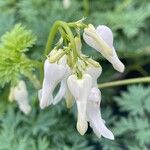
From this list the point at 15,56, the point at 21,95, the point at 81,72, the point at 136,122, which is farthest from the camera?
the point at 136,122

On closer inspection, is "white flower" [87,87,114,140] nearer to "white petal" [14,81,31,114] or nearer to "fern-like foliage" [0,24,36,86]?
"fern-like foliage" [0,24,36,86]

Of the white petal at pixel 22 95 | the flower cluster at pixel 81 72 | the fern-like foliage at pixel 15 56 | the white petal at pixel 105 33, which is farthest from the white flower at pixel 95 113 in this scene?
the white petal at pixel 22 95

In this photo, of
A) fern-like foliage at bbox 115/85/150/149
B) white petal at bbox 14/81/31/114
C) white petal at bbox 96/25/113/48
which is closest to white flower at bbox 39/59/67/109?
white petal at bbox 96/25/113/48

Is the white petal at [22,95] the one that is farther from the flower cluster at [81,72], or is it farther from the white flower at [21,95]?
the flower cluster at [81,72]

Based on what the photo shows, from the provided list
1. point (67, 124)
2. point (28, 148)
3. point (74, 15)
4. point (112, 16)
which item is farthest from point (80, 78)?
point (112, 16)

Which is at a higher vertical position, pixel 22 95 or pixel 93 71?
pixel 93 71

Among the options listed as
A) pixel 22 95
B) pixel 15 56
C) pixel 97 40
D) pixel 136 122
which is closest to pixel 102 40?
pixel 97 40

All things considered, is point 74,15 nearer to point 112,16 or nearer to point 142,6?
point 112,16

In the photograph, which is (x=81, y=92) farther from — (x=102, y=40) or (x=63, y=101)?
(x=63, y=101)
